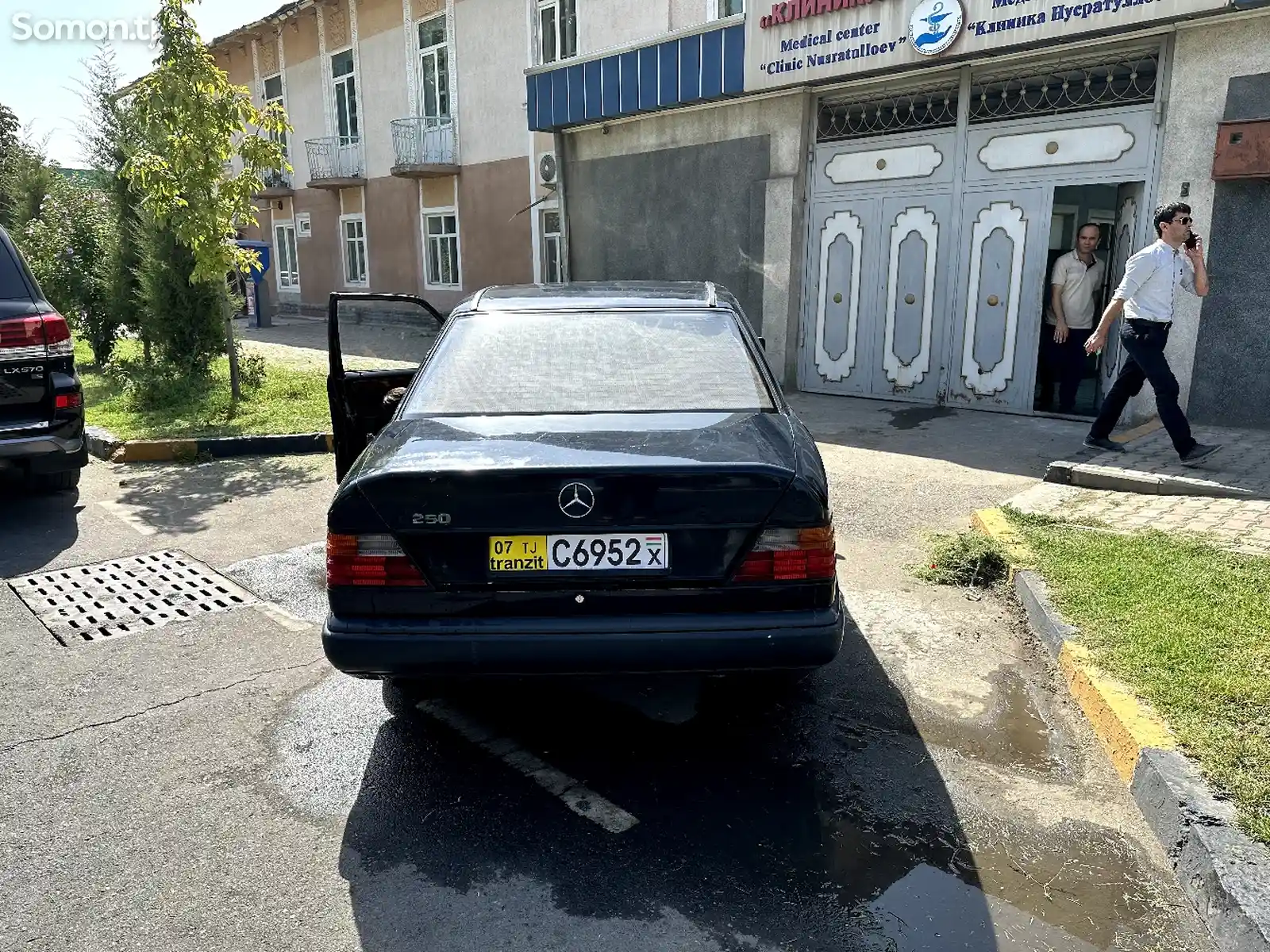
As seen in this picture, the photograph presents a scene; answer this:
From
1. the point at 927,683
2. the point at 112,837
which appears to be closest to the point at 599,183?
the point at 927,683

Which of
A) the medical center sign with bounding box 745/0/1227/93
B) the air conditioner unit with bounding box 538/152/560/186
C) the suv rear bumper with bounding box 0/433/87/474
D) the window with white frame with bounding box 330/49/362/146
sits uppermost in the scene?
the window with white frame with bounding box 330/49/362/146

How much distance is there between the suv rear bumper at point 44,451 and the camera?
6059 mm

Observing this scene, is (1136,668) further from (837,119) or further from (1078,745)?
(837,119)

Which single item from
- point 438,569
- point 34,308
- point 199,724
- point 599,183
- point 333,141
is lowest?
point 199,724

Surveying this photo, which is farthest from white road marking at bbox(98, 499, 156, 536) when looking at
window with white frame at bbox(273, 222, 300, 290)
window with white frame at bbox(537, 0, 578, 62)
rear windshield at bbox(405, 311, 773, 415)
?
window with white frame at bbox(273, 222, 300, 290)

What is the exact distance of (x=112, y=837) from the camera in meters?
2.91

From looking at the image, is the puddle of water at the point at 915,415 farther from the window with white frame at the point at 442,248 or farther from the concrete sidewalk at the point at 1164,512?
the window with white frame at the point at 442,248

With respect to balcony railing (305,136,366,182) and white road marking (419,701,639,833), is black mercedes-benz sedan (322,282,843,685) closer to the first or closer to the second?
white road marking (419,701,639,833)

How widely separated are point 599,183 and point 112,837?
1177 centimetres

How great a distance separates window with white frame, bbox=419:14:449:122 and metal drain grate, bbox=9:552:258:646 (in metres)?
15.1

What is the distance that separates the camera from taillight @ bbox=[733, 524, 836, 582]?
2.96m

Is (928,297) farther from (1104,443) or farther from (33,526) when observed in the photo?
(33,526)

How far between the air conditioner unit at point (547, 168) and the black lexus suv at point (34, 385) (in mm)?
10079

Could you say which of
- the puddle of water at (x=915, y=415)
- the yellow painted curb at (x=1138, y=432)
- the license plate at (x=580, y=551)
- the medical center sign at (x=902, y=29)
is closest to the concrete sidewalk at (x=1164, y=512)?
the yellow painted curb at (x=1138, y=432)
